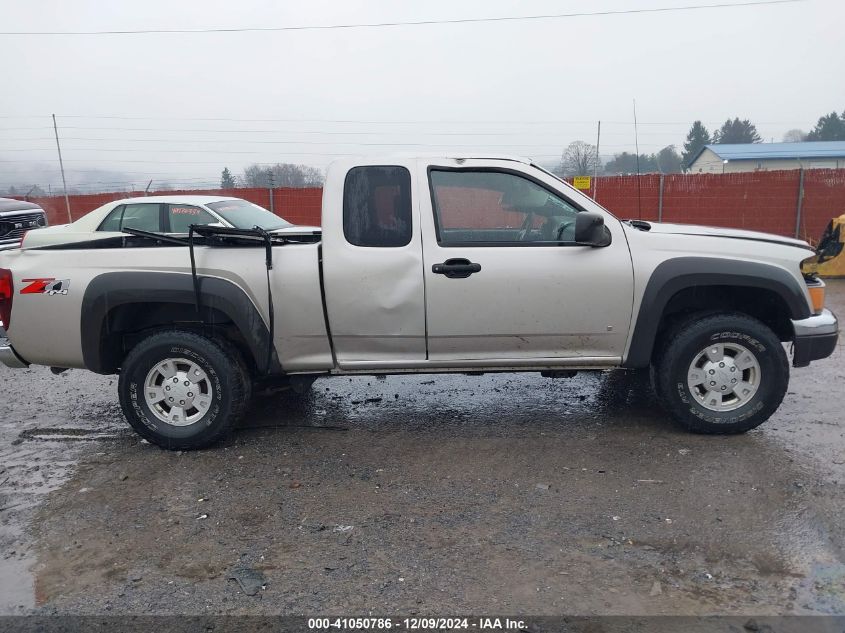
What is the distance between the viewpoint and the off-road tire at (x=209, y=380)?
15.4 feet

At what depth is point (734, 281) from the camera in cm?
457

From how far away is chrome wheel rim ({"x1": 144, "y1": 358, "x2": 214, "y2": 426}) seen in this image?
4762 mm

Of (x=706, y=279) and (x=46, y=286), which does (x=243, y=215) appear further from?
(x=706, y=279)

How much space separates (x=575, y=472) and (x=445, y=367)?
1.09 meters

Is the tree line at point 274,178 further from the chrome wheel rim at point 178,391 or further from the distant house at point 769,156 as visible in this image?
the distant house at point 769,156

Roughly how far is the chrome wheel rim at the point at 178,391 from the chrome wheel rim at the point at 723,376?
10.8 feet

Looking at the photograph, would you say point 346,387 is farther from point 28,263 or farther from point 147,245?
point 28,263

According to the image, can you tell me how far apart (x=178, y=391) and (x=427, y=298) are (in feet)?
5.98

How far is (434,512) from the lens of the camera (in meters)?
3.82

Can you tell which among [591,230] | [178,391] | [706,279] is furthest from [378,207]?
[706,279]

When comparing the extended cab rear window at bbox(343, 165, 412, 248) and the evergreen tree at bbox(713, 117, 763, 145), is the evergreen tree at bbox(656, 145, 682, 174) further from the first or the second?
the evergreen tree at bbox(713, 117, 763, 145)

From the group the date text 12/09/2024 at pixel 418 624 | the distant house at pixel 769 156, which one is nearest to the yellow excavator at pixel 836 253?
the date text 12/09/2024 at pixel 418 624

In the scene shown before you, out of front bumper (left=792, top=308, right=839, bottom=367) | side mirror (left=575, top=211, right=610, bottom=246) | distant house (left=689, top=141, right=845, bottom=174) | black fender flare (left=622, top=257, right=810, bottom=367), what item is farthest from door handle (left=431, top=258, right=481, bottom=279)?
distant house (left=689, top=141, right=845, bottom=174)

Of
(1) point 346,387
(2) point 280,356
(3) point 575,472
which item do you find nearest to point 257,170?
(1) point 346,387
